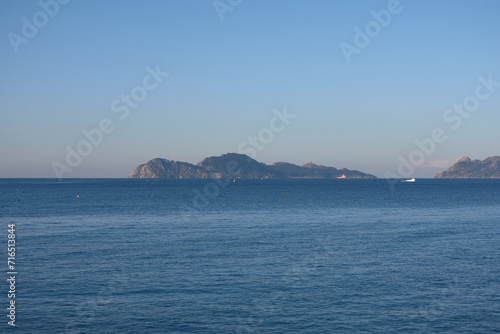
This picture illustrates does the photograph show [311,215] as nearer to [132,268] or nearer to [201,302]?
[132,268]

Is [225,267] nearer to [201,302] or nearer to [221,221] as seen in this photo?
[201,302]

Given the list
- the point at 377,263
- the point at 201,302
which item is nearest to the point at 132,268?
the point at 201,302

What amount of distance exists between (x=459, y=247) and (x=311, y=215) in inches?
2039

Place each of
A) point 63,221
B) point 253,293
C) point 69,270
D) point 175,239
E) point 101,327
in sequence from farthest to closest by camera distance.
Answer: point 63,221, point 175,239, point 69,270, point 253,293, point 101,327

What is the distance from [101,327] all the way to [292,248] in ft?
111

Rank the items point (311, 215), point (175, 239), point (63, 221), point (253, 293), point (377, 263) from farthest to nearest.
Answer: point (311, 215) → point (63, 221) → point (175, 239) → point (377, 263) → point (253, 293)

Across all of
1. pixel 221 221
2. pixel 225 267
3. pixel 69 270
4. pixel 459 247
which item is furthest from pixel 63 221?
pixel 459 247

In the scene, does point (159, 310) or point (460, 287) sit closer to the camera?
point (159, 310)

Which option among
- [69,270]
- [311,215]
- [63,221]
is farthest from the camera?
[311,215]

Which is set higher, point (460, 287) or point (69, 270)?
point (69, 270)

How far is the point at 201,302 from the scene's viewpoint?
3950cm

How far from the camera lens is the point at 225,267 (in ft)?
169

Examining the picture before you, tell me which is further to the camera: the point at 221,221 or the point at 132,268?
the point at 221,221

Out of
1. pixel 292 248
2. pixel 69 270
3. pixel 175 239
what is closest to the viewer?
pixel 69 270
